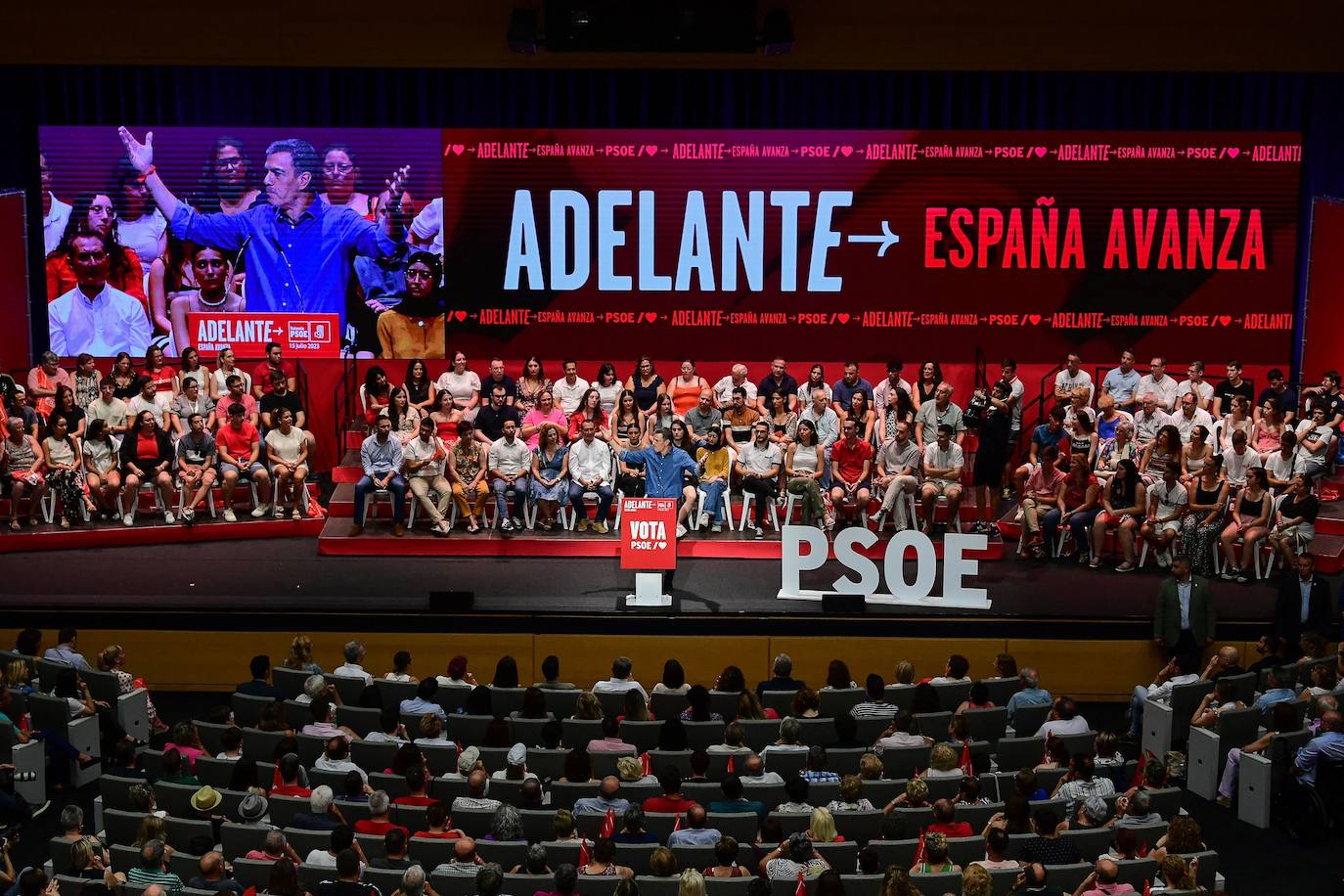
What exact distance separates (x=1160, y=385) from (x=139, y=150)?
10859mm

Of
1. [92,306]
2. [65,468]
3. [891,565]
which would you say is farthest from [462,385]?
[891,565]

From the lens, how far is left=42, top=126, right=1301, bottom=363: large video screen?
15.8 m

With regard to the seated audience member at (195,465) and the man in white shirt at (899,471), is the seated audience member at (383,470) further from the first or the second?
the man in white shirt at (899,471)

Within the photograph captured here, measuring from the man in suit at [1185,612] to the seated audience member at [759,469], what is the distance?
359 centimetres

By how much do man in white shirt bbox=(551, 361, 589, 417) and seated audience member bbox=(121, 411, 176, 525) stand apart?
373 cm

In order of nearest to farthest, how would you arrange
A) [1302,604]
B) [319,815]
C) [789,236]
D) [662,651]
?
[319,815] → [1302,604] → [662,651] → [789,236]

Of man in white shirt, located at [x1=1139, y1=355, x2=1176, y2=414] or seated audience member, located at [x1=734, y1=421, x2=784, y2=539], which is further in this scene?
man in white shirt, located at [x1=1139, y1=355, x2=1176, y2=414]

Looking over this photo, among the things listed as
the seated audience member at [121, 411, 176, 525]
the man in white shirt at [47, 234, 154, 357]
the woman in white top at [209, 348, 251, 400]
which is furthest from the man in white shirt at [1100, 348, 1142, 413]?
the man in white shirt at [47, 234, 154, 357]

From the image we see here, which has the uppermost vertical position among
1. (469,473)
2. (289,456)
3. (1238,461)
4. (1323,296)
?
(1323,296)

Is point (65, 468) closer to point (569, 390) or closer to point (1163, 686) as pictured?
point (569, 390)

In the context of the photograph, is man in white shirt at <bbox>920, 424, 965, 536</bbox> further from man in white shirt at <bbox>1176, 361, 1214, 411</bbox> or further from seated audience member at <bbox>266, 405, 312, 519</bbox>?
seated audience member at <bbox>266, 405, 312, 519</bbox>

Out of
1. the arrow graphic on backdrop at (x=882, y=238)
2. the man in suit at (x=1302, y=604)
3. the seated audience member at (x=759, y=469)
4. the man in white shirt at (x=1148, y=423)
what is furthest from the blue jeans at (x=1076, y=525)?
the arrow graphic on backdrop at (x=882, y=238)

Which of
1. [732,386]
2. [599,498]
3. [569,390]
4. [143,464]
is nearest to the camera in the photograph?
[599,498]

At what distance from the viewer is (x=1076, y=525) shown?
42.1ft
